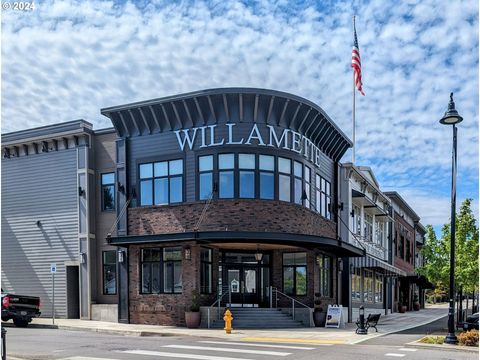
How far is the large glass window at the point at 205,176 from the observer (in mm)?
22484

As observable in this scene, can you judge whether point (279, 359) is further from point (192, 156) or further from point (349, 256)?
point (349, 256)

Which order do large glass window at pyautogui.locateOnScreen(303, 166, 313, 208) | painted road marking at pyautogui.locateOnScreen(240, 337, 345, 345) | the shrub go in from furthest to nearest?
large glass window at pyautogui.locateOnScreen(303, 166, 313, 208) < painted road marking at pyautogui.locateOnScreen(240, 337, 345, 345) < the shrub

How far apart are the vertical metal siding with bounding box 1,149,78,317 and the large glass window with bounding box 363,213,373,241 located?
18462 mm

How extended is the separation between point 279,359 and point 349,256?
55.5 feet

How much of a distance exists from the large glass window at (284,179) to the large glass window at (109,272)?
8666 mm

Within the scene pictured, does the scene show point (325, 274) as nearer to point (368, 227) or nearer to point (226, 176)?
Result: point (226, 176)

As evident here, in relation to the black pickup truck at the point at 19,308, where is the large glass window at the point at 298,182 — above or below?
above

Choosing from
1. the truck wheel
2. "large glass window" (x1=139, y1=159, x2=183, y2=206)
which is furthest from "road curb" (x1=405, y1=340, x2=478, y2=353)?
the truck wheel

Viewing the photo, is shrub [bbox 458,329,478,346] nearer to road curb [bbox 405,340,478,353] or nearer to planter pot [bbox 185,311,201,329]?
road curb [bbox 405,340,478,353]

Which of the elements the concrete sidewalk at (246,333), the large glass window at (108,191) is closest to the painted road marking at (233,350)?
the concrete sidewalk at (246,333)

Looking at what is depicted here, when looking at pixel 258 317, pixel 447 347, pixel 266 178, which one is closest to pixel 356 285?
pixel 258 317

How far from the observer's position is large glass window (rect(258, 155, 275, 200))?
2259 cm

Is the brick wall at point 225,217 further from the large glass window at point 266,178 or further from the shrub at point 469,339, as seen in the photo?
the shrub at point 469,339

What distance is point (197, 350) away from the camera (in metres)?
13.8
